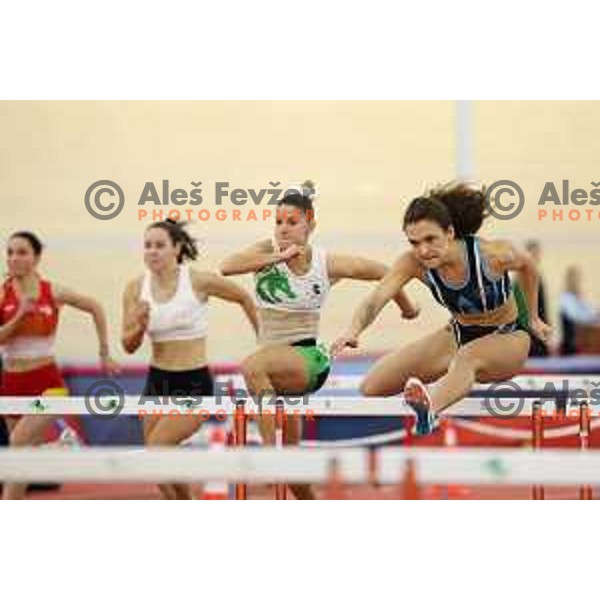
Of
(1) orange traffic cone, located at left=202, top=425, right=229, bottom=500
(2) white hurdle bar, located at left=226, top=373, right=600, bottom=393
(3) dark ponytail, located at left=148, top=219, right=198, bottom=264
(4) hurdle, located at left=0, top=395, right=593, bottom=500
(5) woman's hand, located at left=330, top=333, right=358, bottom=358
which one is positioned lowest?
(1) orange traffic cone, located at left=202, top=425, right=229, bottom=500

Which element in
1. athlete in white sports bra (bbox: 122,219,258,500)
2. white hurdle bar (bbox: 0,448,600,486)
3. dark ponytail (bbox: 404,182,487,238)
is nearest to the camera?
white hurdle bar (bbox: 0,448,600,486)

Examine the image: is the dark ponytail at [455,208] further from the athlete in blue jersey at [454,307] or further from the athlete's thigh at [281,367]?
the athlete's thigh at [281,367]

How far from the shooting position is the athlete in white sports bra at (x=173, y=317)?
6273 mm

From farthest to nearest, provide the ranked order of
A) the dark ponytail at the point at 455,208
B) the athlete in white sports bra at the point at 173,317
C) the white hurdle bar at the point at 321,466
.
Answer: the athlete in white sports bra at the point at 173,317, the dark ponytail at the point at 455,208, the white hurdle bar at the point at 321,466

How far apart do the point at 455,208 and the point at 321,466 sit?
1701mm

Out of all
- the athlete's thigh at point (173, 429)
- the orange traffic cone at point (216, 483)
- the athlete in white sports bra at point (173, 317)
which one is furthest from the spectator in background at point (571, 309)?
the athlete's thigh at point (173, 429)

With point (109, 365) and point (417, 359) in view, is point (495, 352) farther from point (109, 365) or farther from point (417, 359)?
point (109, 365)

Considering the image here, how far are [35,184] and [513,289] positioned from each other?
2191mm

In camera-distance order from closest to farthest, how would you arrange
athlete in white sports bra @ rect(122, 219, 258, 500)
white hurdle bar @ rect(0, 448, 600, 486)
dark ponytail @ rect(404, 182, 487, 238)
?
white hurdle bar @ rect(0, 448, 600, 486)
dark ponytail @ rect(404, 182, 487, 238)
athlete in white sports bra @ rect(122, 219, 258, 500)

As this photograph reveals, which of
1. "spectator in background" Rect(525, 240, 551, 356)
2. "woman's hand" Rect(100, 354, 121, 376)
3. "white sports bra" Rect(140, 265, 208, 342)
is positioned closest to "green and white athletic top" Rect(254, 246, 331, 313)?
"white sports bra" Rect(140, 265, 208, 342)

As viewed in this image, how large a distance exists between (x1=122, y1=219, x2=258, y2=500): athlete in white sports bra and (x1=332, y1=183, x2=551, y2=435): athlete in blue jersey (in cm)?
61

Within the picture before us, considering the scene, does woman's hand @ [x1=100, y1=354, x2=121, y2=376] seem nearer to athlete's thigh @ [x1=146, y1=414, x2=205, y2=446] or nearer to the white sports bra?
the white sports bra

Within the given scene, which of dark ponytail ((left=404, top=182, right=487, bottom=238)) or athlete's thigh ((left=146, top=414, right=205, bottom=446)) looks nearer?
dark ponytail ((left=404, top=182, right=487, bottom=238))

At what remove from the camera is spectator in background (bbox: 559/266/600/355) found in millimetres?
6188
